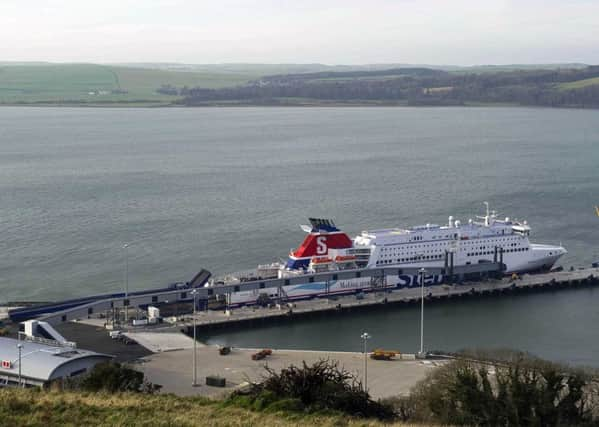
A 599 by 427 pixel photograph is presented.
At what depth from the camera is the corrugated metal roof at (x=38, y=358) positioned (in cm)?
1644

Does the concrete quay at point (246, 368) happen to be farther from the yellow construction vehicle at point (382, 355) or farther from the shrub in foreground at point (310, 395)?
the shrub in foreground at point (310, 395)

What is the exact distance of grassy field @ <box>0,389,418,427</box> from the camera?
32.7 ft

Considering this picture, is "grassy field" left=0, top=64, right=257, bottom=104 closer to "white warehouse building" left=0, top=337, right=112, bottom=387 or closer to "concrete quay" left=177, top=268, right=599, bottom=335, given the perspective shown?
"concrete quay" left=177, top=268, right=599, bottom=335

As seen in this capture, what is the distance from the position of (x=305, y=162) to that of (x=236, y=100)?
224ft

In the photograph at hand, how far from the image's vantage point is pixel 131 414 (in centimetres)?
1038

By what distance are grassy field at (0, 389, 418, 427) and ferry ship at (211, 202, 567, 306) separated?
14.3 metres

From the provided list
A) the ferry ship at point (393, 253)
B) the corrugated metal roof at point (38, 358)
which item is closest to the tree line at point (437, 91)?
the ferry ship at point (393, 253)

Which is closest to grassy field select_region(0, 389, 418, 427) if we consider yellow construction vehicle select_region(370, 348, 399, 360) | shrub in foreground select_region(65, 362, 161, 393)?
shrub in foreground select_region(65, 362, 161, 393)

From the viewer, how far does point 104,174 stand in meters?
52.0

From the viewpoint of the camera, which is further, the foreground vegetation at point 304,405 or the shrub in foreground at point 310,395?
the shrub in foreground at point 310,395

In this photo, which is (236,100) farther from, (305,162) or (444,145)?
(305,162)

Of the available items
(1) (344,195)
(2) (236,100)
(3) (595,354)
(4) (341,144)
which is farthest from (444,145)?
(2) (236,100)

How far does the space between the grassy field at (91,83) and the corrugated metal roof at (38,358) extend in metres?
103

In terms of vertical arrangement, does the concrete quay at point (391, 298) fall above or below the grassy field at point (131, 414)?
below
